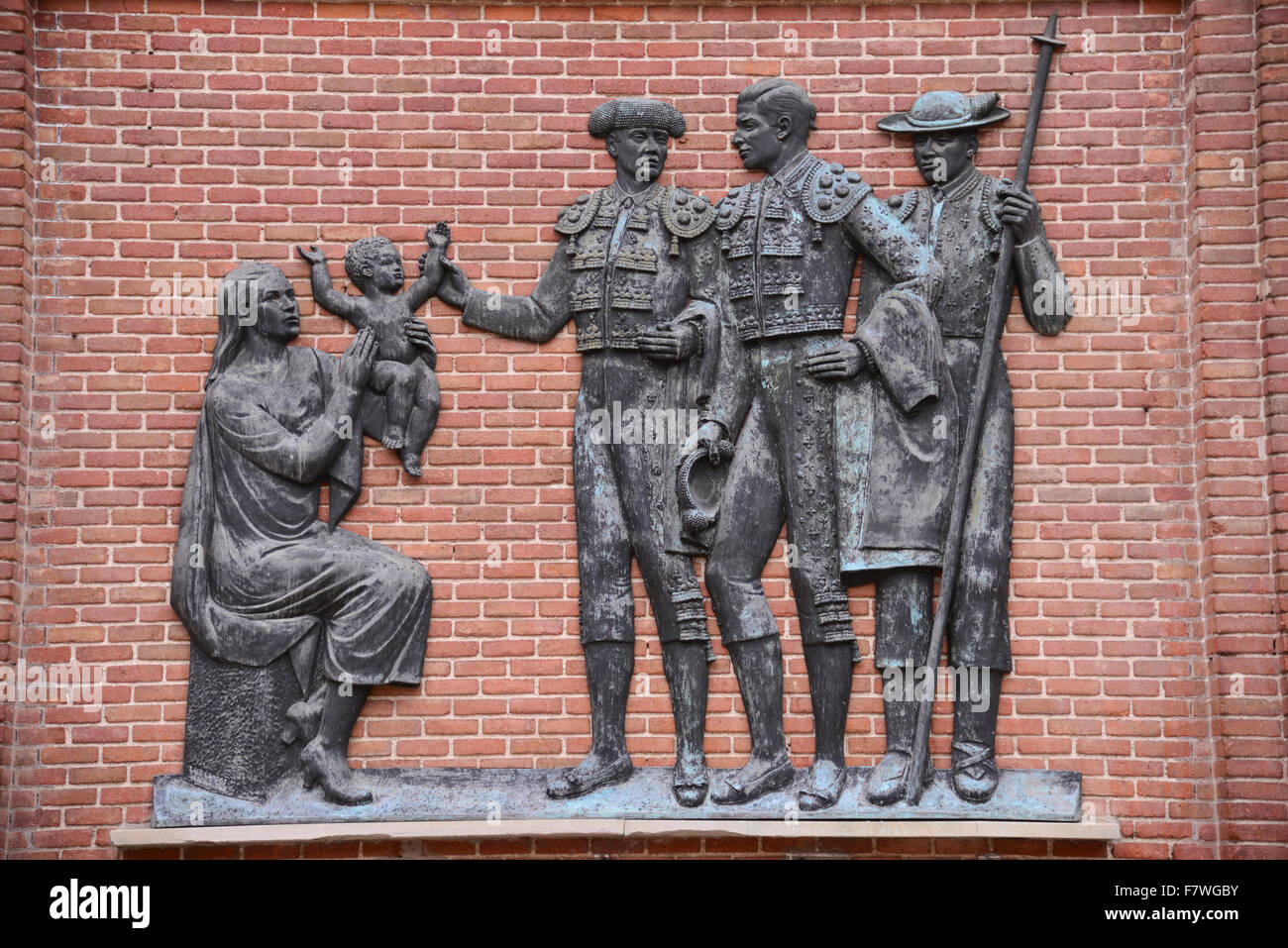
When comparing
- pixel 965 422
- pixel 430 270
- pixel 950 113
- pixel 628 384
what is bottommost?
pixel 965 422

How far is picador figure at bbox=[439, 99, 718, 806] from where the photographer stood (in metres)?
7.14

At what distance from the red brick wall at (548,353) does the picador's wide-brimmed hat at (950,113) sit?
0.12m

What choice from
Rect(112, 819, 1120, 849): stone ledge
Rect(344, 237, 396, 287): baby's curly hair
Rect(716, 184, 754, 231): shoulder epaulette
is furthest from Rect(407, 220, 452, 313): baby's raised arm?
Rect(112, 819, 1120, 849): stone ledge

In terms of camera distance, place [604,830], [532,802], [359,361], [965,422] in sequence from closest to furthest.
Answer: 1. [604,830]
2. [532,802]
3. [965,422]
4. [359,361]

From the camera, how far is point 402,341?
7352 millimetres

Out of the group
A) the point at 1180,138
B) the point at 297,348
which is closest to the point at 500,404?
the point at 297,348

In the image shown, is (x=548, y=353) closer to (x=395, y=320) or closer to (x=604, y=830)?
(x=395, y=320)

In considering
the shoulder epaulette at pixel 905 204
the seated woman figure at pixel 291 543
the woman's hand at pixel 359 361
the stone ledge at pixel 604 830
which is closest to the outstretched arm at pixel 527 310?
the seated woman figure at pixel 291 543

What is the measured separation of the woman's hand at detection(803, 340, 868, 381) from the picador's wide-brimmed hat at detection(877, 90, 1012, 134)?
43.4 inches

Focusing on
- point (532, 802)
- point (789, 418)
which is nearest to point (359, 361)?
point (789, 418)

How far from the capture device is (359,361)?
287 inches

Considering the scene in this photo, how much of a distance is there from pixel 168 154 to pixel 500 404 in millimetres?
1988

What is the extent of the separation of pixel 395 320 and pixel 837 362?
2.06 meters

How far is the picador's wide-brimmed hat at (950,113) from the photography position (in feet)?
24.1
